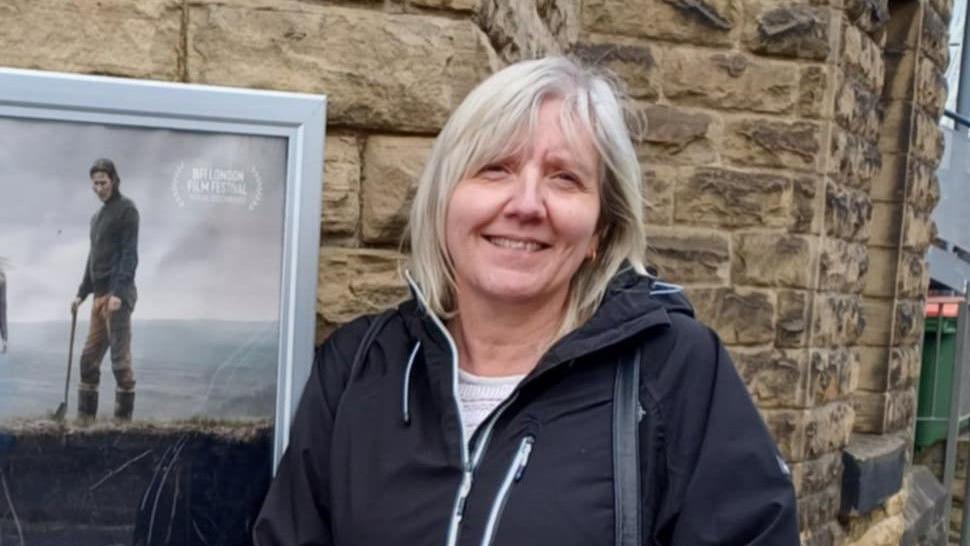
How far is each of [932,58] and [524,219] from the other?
221 inches

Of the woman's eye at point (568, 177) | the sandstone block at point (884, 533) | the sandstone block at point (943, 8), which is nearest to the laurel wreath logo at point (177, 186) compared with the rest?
the woman's eye at point (568, 177)

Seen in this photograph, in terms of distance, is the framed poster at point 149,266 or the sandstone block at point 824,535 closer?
the framed poster at point 149,266

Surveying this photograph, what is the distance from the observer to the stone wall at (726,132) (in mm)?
2260

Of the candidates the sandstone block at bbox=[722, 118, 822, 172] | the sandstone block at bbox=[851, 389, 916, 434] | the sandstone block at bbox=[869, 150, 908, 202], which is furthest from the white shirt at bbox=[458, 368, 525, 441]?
the sandstone block at bbox=[851, 389, 916, 434]

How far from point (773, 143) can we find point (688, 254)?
0.60 meters

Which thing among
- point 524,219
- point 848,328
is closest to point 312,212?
point 524,219

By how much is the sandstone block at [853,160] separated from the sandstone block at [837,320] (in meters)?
0.53

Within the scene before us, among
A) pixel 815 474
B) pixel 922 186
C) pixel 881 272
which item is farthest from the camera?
pixel 922 186

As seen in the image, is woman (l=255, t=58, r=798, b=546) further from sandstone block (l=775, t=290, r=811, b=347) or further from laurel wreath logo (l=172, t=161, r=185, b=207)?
sandstone block (l=775, t=290, r=811, b=347)

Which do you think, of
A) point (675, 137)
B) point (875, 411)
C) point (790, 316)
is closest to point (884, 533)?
point (875, 411)

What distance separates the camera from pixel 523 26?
9.38ft

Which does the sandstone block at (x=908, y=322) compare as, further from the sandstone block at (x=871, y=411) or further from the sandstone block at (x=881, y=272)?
the sandstone block at (x=871, y=411)

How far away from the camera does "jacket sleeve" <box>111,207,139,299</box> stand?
2008 mm

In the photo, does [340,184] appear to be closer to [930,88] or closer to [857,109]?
[857,109]
